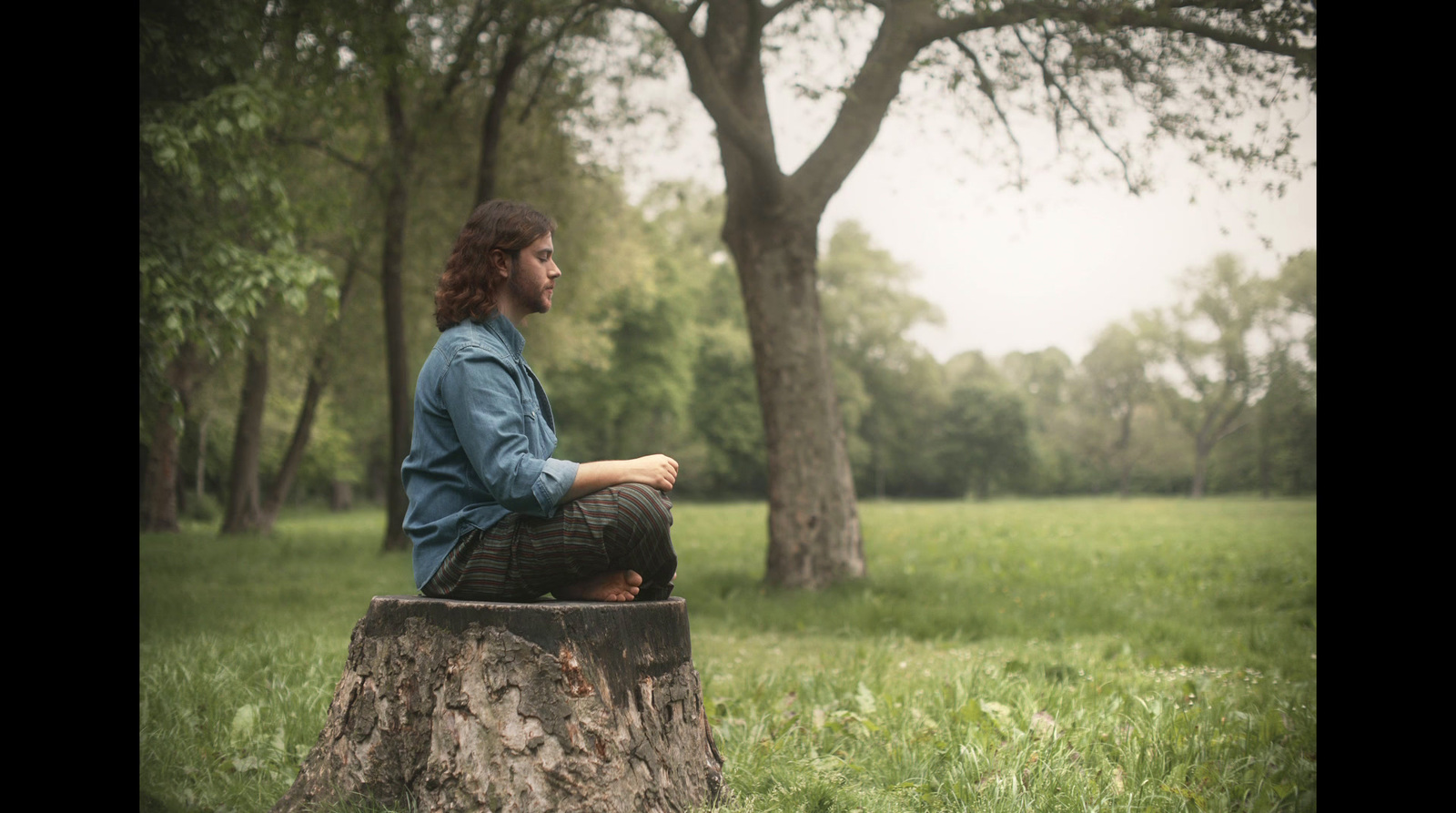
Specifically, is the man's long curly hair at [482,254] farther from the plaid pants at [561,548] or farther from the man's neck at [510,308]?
the plaid pants at [561,548]

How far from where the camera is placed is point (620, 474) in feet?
10.8

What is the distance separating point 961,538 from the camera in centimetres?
1659

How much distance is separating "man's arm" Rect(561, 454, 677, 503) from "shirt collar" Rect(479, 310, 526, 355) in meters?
0.55

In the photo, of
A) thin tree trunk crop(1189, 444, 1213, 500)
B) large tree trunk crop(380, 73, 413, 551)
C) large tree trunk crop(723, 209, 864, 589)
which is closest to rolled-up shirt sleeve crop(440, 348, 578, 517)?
large tree trunk crop(723, 209, 864, 589)

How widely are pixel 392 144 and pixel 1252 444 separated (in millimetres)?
35931

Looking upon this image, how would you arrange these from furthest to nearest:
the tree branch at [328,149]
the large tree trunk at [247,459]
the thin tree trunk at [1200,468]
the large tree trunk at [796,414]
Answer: the thin tree trunk at [1200,468] → the large tree trunk at [247,459] → the tree branch at [328,149] → the large tree trunk at [796,414]

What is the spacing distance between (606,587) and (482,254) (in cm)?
122

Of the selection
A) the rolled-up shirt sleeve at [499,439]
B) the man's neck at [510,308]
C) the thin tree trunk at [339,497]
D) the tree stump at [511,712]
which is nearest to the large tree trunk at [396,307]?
the tree stump at [511,712]

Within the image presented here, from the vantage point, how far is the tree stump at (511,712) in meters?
3.25

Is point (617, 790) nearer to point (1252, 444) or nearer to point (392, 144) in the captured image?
point (392, 144)

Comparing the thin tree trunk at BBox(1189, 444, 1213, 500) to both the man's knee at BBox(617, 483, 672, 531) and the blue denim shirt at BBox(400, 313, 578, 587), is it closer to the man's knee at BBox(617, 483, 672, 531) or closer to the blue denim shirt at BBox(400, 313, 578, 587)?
the man's knee at BBox(617, 483, 672, 531)

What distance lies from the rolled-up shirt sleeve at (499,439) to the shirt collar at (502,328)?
0.24m

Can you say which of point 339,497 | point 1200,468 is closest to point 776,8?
point 339,497
